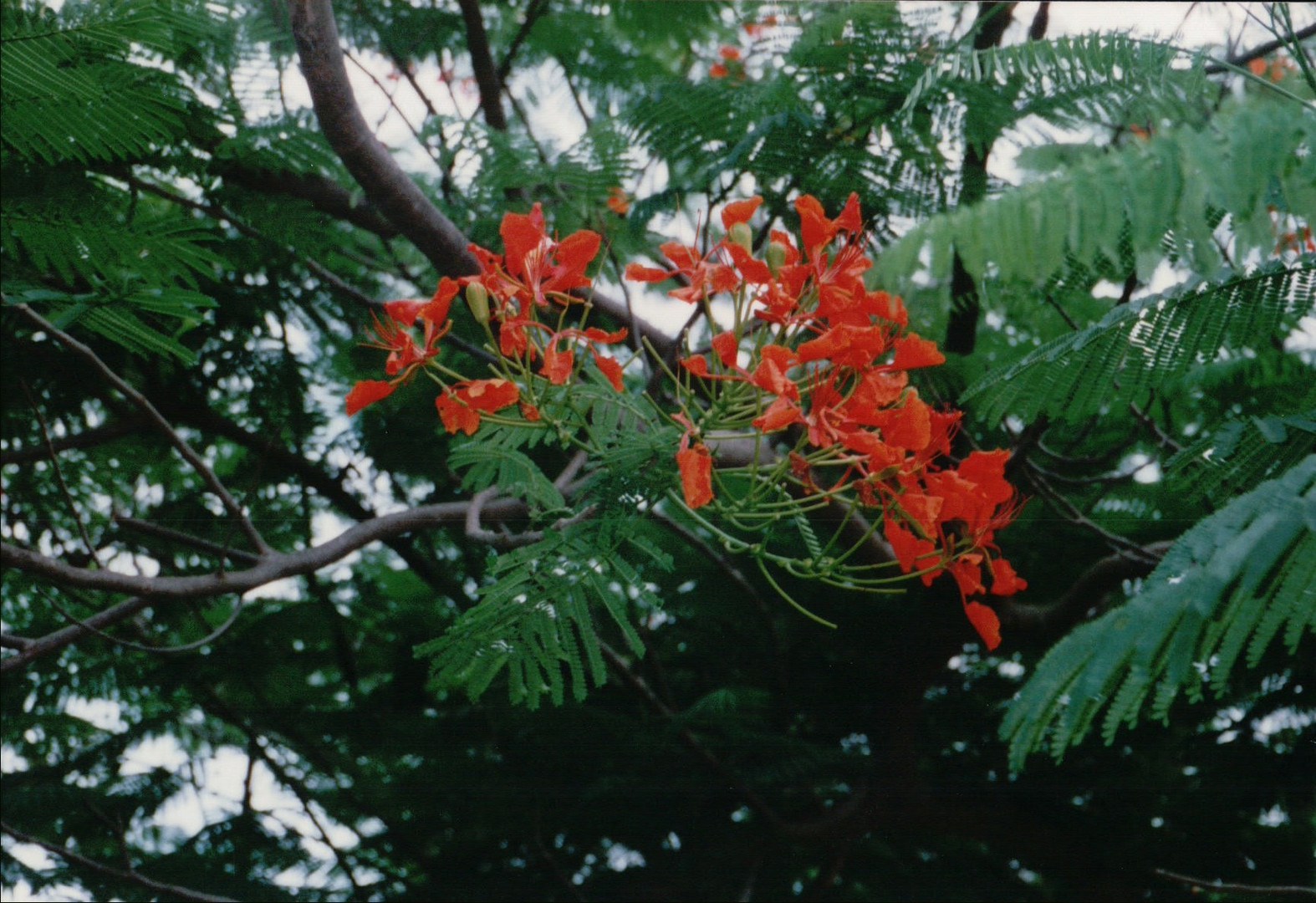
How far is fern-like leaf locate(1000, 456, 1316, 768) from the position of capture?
87 centimetres

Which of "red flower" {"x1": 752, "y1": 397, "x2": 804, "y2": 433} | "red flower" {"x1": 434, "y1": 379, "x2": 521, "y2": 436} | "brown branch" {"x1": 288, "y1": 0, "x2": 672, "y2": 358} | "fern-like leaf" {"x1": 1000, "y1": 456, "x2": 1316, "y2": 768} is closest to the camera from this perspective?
"fern-like leaf" {"x1": 1000, "y1": 456, "x2": 1316, "y2": 768}

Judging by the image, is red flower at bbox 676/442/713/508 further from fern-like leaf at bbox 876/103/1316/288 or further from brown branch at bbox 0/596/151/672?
brown branch at bbox 0/596/151/672

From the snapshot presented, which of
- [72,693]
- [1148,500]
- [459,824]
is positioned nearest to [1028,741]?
[1148,500]

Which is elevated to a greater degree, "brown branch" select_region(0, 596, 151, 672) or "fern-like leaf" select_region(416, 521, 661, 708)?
"brown branch" select_region(0, 596, 151, 672)

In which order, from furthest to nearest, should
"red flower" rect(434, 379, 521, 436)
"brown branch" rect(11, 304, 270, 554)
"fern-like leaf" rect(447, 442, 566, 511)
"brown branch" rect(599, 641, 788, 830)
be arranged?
"brown branch" rect(599, 641, 788, 830)
"brown branch" rect(11, 304, 270, 554)
"fern-like leaf" rect(447, 442, 566, 511)
"red flower" rect(434, 379, 521, 436)

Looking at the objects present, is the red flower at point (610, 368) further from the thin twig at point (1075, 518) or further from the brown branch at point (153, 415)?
the thin twig at point (1075, 518)

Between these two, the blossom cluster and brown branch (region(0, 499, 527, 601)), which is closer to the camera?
the blossom cluster

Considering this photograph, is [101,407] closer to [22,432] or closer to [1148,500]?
[22,432]

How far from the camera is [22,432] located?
2680 millimetres

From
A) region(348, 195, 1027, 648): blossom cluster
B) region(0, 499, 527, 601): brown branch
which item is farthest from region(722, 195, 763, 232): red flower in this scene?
region(0, 499, 527, 601): brown branch

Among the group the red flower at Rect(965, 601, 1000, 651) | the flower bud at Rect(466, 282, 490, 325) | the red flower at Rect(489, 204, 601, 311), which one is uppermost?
the red flower at Rect(489, 204, 601, 311)

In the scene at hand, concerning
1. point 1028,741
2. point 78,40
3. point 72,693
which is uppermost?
point 78,40

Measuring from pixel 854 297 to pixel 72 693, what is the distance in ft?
7.52

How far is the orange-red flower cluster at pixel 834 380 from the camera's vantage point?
112cm
